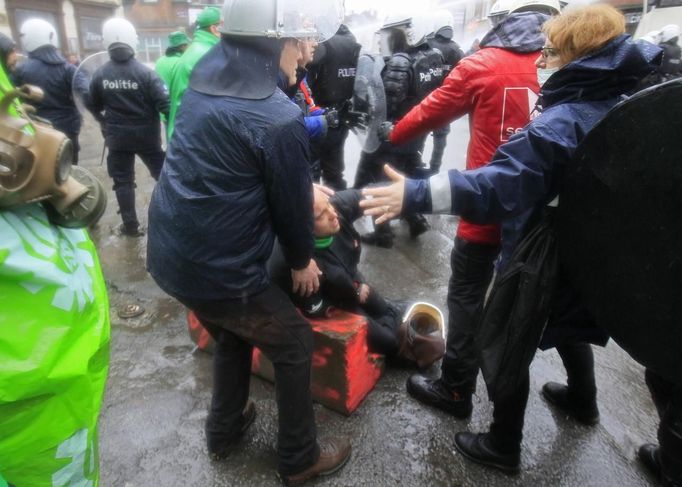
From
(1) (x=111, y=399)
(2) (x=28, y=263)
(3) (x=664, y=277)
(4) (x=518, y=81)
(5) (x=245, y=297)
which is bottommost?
(1) (x=111, y=399)

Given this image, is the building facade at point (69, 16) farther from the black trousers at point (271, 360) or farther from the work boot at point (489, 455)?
the work boot at point (489, 455)

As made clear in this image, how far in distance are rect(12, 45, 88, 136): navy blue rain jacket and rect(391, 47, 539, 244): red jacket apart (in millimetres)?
4075

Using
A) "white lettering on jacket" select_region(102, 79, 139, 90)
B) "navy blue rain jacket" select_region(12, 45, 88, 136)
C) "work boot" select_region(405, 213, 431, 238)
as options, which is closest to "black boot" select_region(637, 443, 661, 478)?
"work boot" select_region(405, 213, 431, 238)

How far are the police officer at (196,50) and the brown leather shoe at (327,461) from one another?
8.11 ft

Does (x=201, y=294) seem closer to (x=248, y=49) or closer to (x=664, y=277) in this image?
(x=248, y=49)

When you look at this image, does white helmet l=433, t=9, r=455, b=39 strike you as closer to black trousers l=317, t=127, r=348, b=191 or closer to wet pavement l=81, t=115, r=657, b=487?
black trousers l=317, t=127, r=348, b=191

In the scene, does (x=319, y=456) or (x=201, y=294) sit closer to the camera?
(x=201, y=294)

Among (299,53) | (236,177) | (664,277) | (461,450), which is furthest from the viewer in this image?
(461,450)

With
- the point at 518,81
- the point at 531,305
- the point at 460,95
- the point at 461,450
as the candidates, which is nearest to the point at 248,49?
the point at 460,95

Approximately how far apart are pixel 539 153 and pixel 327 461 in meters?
1.56

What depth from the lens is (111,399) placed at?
2.58 meters

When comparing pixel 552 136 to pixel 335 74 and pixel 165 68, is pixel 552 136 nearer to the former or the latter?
pixel 335 74

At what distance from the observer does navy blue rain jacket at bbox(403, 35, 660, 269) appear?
1.51 m

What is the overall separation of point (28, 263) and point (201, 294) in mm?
845
